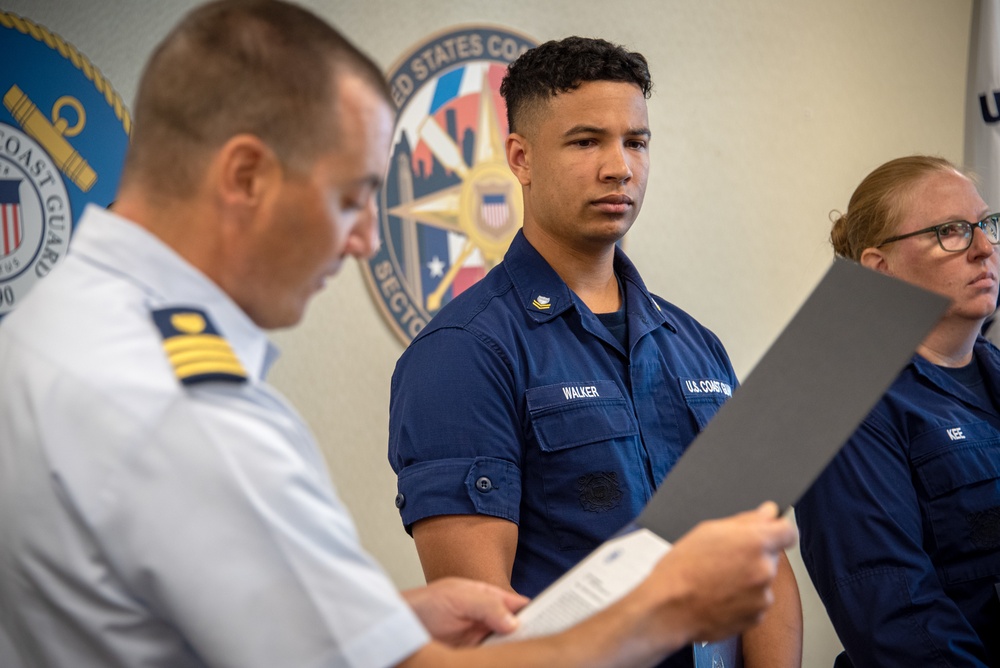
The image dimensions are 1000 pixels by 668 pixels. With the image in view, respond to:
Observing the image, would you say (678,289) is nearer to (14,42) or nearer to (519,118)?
(519,118)

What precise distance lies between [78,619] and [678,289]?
2.61m

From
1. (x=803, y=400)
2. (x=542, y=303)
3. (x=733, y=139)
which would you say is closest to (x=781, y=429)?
(x=803, y=400)

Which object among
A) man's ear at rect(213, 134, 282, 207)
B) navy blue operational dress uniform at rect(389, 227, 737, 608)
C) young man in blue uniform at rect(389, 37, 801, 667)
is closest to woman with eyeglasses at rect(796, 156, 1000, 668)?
young man in blue uniform at rect(389, 37, 801, 667)

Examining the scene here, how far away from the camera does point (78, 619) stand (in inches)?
32.1

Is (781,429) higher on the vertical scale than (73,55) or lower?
lower

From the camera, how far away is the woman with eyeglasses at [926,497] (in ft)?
5.43

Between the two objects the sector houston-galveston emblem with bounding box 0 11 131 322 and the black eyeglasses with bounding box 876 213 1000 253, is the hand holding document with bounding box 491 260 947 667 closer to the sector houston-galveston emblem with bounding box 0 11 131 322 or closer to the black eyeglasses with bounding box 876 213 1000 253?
the black eyeglasses with bounding box 876 213 1000 253

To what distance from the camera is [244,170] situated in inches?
35.4

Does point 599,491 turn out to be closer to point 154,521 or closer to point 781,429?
point 781,429

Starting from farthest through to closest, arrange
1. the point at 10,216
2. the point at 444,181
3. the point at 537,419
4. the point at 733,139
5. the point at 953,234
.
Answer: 1. the point at 733,139
2. the point at 444,181
3. the point at 10,216
4. the point at 953,234
5. the point at 537,419

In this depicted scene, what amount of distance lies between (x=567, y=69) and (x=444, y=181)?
45.3 inches

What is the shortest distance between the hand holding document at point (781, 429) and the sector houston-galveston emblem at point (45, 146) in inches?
68.8

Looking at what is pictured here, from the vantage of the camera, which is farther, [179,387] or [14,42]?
[14,42]

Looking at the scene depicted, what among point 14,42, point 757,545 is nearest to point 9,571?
point 757,545
